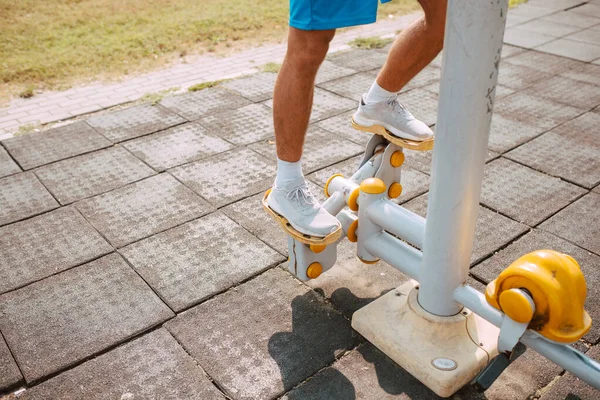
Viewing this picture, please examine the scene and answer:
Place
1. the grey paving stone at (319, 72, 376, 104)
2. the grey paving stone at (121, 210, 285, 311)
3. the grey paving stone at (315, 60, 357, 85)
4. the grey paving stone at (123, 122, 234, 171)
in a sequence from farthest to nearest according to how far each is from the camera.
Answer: the grey paving stone at (315, 60, 357, 85), the grey paving stone at (319, 72, 376, 104), the grey paving stone at (123, 122, 234, 171), the grey paving stone at (121, 210, 285, 311)

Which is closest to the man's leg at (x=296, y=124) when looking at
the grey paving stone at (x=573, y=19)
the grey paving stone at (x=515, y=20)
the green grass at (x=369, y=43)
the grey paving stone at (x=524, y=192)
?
the grey paving stone at (x=524, y=192)

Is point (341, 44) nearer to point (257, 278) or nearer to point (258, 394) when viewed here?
point (257, 278)

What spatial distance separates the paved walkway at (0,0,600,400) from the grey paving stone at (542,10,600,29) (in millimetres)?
1908

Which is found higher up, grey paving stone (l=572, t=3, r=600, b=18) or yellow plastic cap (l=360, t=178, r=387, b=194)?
yellow plastic cap (l=360, t=178, r=387, b=194)

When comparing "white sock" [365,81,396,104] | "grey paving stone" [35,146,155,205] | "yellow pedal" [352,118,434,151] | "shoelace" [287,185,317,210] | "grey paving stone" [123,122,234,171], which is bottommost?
"grey paving stone" [123,122,234,171]

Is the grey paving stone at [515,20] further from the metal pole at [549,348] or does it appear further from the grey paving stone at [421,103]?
the metal pole at [549,348]

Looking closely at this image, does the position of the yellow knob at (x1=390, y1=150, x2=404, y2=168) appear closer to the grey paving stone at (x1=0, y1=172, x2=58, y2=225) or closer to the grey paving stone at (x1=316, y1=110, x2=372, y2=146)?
the grey paving stone at (x1=316, y1=110, x2=372, y2=146)

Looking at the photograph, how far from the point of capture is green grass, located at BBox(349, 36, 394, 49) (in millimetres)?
5301

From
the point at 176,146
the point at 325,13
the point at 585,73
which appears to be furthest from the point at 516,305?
the point at 585,73

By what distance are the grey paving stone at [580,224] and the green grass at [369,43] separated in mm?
2913

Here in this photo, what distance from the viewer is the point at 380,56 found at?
5.01 metres

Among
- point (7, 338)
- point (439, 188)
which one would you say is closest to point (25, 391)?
point (7, 338)

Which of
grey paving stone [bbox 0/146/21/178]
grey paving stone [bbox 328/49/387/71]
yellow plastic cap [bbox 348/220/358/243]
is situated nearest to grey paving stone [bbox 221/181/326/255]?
yellow plastic cap [bbox 348/220/358/243]

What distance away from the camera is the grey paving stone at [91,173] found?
307cm
